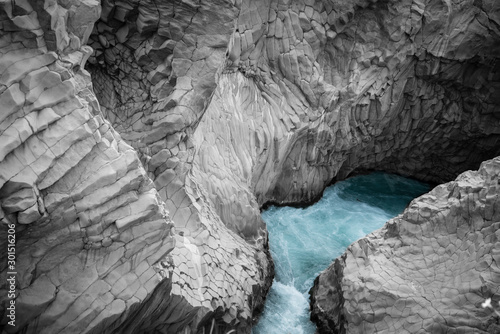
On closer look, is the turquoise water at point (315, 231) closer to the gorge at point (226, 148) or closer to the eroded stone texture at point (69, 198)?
the gorge at point (226, 148)

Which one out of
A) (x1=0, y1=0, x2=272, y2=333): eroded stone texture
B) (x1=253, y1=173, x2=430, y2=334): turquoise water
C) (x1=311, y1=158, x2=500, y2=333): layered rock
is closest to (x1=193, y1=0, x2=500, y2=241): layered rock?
(x1=253, y1=173, x2=430, y2=334): turquoise water

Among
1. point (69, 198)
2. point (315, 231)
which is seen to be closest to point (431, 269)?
point (315, 231)

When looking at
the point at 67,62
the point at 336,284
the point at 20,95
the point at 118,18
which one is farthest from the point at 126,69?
the point at 336,284

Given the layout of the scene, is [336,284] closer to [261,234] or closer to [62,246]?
[261,234]

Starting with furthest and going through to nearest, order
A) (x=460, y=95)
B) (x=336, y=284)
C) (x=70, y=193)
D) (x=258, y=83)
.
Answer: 1. (x=460, y=95)
2. (x=258, y=83)
3. (x=336, y=284)
4. (x=70, y=193)

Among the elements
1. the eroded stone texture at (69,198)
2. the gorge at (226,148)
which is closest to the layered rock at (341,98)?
the gorge at (226,148)

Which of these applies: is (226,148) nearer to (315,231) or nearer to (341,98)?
(315,231)
